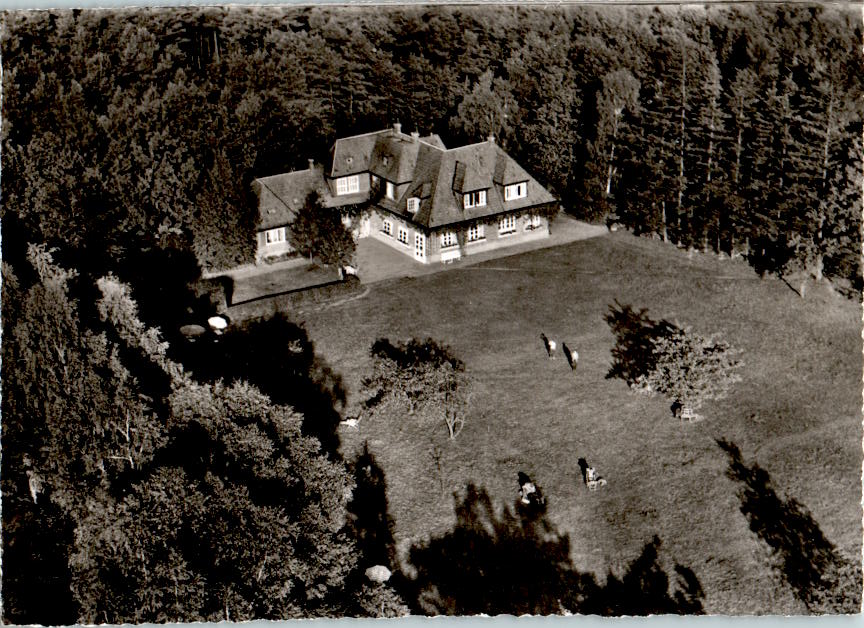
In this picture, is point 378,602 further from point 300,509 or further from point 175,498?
point 175,498

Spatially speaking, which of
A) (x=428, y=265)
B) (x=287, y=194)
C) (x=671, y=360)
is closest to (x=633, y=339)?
(x=671, y=360)

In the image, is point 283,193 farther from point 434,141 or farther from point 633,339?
point 633,339

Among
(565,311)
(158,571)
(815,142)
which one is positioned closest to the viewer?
(158,571)

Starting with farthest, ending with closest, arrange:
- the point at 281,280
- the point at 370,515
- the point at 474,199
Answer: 1. the point at 474,199
2. the point at 281,280
3. the point at 370,515

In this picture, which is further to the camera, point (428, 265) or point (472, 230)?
point (472, 230)

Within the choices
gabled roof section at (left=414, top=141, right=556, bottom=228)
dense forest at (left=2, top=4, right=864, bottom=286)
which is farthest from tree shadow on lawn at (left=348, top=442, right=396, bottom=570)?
gabled roof section at (left=414, top=141, right=556, bottom=228)

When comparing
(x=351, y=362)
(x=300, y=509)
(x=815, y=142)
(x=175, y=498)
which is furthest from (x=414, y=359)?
(x=815, y=142)

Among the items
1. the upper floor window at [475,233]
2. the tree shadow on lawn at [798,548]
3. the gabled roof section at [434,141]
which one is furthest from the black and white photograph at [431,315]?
the gabled roof section at [434,141]
